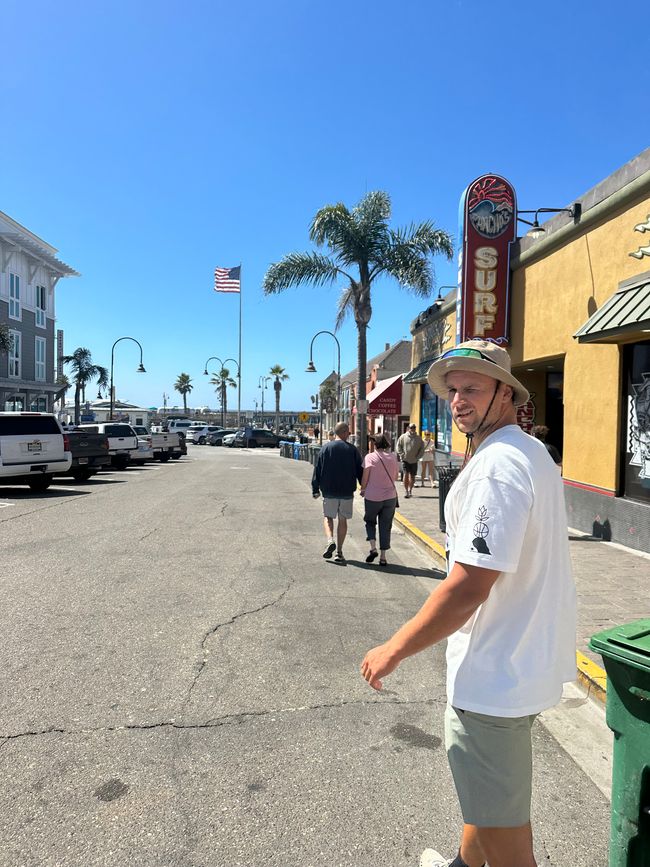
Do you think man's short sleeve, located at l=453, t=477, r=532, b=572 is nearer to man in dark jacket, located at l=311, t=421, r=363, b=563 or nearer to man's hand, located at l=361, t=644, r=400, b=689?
man's hand, located at l=361, t=644, r=400, b=689

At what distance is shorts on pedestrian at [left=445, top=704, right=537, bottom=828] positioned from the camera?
1.75 m

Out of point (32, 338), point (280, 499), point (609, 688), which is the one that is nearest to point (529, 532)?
point (609, 688)

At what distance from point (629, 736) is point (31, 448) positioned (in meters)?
14.5

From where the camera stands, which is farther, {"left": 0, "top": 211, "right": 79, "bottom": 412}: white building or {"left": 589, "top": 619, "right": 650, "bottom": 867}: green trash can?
{"left": 0, "top": 211, "right": 79, "bottom": 412}: white building

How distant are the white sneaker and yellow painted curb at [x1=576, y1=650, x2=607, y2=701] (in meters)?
2.07

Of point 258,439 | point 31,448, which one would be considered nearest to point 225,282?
point 258,439

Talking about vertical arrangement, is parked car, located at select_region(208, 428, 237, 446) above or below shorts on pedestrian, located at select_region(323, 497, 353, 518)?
below

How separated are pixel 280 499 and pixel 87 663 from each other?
9924mm

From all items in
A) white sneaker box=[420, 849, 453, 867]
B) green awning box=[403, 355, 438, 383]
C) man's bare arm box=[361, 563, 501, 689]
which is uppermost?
green awning box=[403, 355, 438, 383]

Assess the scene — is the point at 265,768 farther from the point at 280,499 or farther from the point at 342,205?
the point at 342,205

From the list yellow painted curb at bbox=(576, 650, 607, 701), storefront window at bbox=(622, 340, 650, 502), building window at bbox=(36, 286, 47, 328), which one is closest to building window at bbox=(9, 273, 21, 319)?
building window at bbox=(36, 286, 47, 328)

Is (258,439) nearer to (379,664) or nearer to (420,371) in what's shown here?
(420,371)

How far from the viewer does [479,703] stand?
5.68 feet

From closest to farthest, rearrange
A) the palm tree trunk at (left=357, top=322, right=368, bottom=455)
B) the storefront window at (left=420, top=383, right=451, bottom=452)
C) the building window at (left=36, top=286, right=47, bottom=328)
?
the storefront window at (left=420, top=383, right=451, bottom=452), the palm tree trunk at (left=357, top=322, right=368, bottom=455), the building window at (left=36, top=286, right=47, bottom=328)
